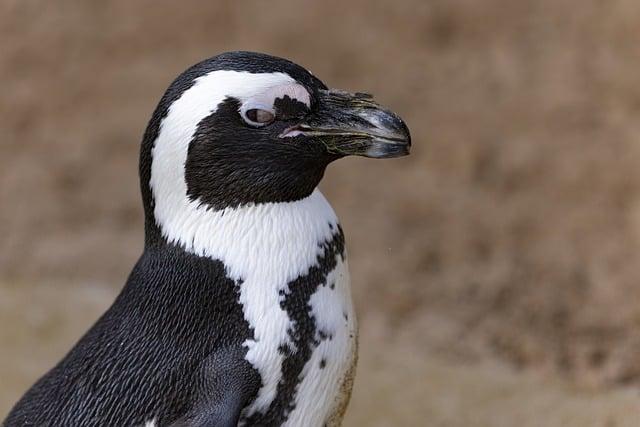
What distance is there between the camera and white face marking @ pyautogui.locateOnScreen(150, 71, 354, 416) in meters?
1.82

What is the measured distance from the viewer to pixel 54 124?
16.0 ft

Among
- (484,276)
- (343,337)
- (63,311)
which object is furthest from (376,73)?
(343,337)

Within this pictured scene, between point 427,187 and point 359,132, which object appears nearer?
point 359,132

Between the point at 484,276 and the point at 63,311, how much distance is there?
5.16 ft

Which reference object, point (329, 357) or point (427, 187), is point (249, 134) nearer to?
point (329, 357)

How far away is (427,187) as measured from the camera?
4.38m

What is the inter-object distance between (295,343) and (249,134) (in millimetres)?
377

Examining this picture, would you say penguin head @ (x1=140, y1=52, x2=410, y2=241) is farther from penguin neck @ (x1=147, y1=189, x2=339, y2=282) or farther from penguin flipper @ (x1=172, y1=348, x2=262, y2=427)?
penguin flipper @ (x1=172, y1=348, x2=262, y2=427)

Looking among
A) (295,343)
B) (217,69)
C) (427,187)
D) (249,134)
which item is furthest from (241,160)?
(427,187)

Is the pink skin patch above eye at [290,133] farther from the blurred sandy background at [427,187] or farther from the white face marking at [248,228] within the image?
the blurred sandy background at [427,187]

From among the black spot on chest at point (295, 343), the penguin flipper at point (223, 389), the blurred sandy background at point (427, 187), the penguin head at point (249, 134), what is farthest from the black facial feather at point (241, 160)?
the blurred sandy background at point (427, 187)

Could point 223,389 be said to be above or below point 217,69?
below

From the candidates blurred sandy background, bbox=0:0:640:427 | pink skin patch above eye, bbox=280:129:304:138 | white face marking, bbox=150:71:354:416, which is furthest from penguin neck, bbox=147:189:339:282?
blurred sandy background, bbox=0:0:640:427

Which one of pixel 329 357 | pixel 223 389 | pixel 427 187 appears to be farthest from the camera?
pixel 427 187
